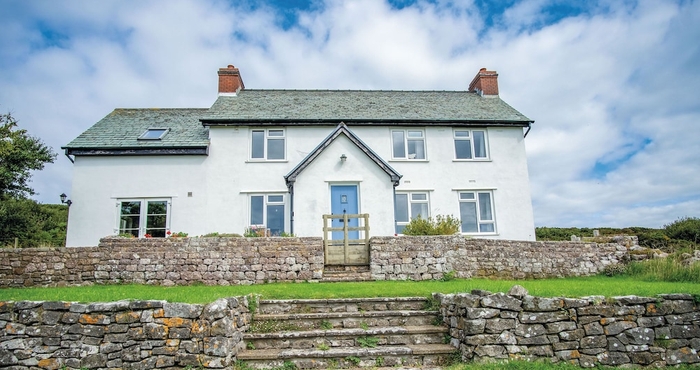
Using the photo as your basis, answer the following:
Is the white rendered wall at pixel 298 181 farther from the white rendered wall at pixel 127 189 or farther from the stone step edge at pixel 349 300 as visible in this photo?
the stone step edge at pixel 349 300

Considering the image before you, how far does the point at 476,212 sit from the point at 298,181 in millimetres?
8460

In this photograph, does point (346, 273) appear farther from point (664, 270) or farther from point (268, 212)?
point (664, 270)

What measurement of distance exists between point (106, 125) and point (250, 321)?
16.9m

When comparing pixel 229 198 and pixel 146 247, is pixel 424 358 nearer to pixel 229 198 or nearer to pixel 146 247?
pixel 146 247

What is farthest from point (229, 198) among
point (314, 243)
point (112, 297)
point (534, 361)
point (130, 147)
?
point (534, 361)

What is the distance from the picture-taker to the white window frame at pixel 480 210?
19.9 metres

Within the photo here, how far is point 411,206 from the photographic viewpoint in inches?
780

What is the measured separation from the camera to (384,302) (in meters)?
8.89

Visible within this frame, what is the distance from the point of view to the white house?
18078 millimetres

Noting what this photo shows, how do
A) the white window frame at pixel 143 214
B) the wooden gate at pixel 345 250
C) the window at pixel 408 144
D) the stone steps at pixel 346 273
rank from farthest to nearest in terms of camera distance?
the window at pixel 408 144
the white window frame at pixel 143 214
the wooden gate at pixel 345 250
the stone steps at pixel 346 273

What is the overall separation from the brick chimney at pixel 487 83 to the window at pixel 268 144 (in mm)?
11749

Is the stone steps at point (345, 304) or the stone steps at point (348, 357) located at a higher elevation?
the stone steps at point (345, 304)

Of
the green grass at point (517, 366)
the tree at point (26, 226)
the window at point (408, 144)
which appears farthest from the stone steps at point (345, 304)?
the tree at point (26, 226)

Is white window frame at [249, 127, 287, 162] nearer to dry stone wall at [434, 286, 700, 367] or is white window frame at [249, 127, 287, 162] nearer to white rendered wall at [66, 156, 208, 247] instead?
white rendered wall at [66, 156, 208, 247]
